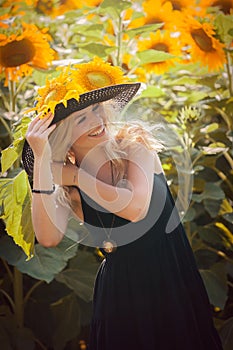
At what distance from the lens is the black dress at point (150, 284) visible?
1453 millimetres

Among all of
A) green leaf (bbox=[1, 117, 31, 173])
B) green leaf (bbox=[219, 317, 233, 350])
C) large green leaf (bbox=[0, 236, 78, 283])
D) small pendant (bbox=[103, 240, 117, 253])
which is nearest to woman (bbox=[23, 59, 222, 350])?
small pendant (bbox=[103, 240, 117, 253])

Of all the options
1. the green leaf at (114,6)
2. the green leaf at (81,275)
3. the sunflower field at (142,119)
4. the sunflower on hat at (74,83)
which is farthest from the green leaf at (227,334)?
the green leaf at (114,6)

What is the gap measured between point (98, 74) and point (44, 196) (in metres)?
0.31

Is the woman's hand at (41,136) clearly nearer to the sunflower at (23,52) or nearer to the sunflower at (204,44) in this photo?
the sunflower at (23,52)

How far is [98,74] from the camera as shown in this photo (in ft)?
4.82

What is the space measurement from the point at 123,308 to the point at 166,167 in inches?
29.4

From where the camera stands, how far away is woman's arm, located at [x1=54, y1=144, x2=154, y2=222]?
4.25 feet

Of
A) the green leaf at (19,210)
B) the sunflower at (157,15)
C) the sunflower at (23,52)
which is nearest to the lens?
the green leaf at (19,210)

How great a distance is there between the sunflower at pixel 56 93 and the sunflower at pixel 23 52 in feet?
1.56

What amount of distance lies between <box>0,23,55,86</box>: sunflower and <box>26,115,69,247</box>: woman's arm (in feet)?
1.85

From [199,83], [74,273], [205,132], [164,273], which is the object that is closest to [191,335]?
[164,273]

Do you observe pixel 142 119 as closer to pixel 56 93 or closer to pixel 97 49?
pixel 97 49

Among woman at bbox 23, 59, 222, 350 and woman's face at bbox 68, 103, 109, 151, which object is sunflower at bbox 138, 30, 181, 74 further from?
woman's face at bbox 68, 103, 109, 151

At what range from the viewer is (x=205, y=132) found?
6.89 ft
